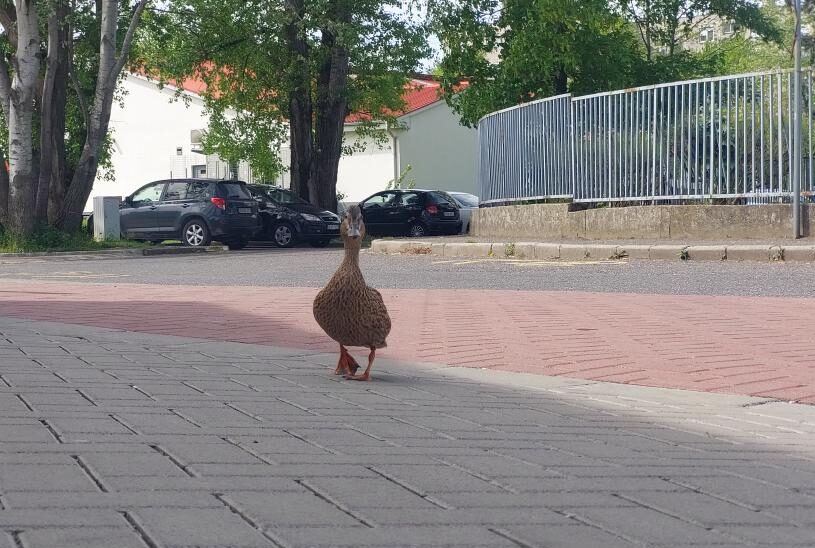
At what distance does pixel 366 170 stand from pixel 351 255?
43662 mm

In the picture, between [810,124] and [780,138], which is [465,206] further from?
[810,124]

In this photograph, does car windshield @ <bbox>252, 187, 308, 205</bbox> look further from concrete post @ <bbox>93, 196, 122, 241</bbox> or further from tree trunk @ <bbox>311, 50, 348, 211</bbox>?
concrete post @ <bbox>93, 196, 122, 241</bbox>

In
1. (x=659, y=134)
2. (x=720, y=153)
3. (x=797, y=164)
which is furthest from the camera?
(x=659, y=134)

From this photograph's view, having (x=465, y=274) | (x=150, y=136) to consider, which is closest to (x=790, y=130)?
(x=465, y=274)

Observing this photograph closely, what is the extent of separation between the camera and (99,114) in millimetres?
26062

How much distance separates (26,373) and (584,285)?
8062 mm

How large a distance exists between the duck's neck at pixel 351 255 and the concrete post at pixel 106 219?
907 inches

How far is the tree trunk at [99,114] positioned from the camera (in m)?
25.6

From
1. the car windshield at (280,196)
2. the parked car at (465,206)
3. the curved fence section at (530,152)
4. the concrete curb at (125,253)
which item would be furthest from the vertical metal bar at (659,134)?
the parked car at (465,206)

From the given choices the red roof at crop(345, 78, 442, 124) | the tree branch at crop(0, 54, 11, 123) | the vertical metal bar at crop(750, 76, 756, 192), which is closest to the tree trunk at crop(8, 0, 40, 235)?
the tree branch at crop(0, 54, 11, 123)

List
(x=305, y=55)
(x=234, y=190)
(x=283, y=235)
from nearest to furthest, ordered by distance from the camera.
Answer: (x=234, y=190)
(x=283, y=235)
(x=305, y=55)

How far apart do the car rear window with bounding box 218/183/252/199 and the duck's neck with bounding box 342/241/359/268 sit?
21840 millimetres

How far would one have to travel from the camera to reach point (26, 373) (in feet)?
20.8

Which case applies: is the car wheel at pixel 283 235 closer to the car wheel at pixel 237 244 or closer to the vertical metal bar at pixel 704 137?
the car wheel at pixel 237 244
